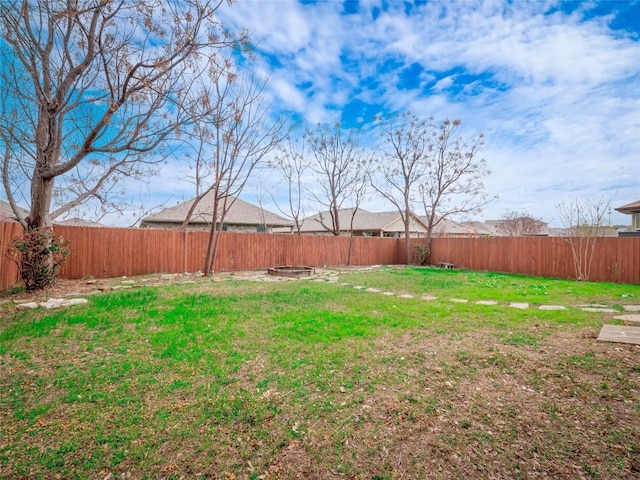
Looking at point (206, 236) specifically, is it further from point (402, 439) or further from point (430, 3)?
point (402, 439)

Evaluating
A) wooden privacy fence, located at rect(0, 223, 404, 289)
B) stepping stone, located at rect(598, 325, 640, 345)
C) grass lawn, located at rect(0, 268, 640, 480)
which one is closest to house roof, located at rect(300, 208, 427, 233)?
wooden privacy fence, located at rect(0, 223, 404, 289)

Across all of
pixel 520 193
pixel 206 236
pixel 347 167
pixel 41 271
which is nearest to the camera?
pixel 41 271

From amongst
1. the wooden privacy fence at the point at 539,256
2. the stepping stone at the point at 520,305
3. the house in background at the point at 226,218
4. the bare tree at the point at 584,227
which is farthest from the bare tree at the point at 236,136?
the bare tree at the point at 584,227

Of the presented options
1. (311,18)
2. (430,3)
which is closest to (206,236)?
(311,18)

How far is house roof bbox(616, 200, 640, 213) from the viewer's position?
44.4 feet

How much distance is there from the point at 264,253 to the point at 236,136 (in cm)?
464

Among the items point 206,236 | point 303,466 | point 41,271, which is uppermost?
point 206,236

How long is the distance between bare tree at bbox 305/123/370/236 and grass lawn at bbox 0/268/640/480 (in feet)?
50.6

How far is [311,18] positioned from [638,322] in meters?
8.27

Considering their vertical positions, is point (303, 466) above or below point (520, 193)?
below

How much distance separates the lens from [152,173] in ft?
28.5

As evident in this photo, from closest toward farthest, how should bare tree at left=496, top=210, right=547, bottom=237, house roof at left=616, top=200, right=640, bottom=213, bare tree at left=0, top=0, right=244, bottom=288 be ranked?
bare tree at left=0, top=0, right=244, bottom=288
house roof at left=616, top=200, right=640, bottom=213
bare tree at left=496, top=210, right=547, bottom=237

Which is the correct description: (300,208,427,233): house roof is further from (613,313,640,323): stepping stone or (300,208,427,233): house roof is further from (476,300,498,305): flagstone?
(613,313,640,323): stepping stone

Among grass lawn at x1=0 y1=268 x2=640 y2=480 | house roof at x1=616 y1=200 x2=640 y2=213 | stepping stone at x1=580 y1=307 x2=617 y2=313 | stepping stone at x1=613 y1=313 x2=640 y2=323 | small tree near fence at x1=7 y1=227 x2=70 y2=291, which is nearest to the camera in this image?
grass lawn at x1=0 y1=268 x2=640 y2=480
